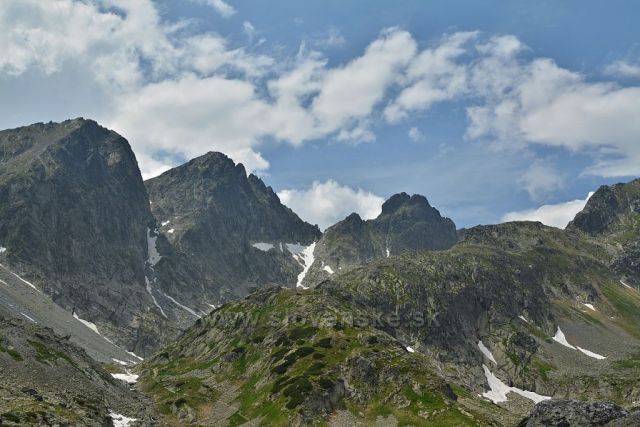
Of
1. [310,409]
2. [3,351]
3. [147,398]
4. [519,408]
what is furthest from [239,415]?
[519,408]

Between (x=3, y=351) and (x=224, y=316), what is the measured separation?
10010 centimetres

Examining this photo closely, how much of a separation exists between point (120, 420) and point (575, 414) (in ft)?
261

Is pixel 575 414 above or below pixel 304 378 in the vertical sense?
above

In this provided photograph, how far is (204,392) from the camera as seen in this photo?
449 ft

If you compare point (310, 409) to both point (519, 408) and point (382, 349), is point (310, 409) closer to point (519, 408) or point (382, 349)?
point (382, 349)

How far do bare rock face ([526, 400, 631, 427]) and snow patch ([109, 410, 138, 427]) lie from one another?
72.3 metres

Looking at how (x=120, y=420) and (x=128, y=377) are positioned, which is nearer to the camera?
(x=120, y=420)

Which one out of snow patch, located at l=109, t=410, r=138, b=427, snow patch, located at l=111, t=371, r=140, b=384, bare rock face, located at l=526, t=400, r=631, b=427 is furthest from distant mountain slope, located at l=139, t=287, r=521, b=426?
bare rock face, located at l=526, t=400, r=631, b=427

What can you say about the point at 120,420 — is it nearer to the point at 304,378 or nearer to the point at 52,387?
the point at 52,387

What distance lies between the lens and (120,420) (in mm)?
95312

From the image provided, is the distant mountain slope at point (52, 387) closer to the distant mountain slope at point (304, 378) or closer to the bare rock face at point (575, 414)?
the distant mountain slope at point (304, 378)

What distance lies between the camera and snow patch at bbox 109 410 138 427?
92.8m

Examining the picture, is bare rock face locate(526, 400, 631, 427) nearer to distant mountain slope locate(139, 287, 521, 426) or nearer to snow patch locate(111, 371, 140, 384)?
distant mountain slope locate(139, 287, 521, 426)

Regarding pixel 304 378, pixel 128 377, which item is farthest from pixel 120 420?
pixel 128 377
